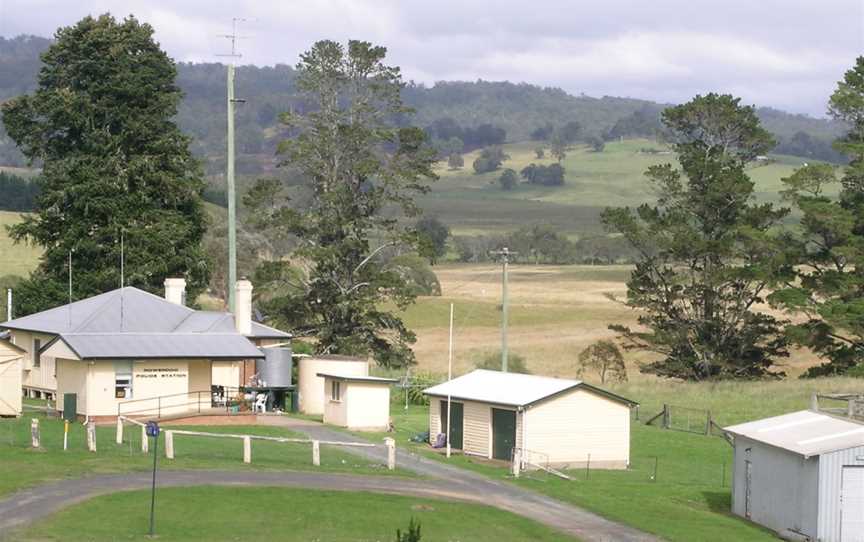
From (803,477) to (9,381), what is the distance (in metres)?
31.0

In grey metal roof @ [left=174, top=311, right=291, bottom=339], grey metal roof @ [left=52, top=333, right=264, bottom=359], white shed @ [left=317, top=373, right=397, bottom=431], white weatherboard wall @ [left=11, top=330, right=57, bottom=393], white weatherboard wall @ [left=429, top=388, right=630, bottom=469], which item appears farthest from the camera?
white weatherboard wall @ [left=11, top=330, right=57, bottom=393]

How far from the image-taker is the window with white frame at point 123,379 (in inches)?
2303

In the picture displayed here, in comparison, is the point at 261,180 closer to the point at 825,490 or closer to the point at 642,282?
the point at 642,282

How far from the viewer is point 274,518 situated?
1532 inches

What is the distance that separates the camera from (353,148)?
A: 83.9m

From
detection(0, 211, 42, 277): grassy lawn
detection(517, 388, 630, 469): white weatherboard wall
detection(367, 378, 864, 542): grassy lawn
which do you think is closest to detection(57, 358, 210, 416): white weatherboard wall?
detection(367, 378, 864, 542): grassy lawn

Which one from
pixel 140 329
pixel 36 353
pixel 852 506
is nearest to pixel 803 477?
pixel 852 506

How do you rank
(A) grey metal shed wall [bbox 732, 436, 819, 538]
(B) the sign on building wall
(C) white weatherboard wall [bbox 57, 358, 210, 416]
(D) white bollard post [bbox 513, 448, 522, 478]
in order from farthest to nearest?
1. (B) the sign on building wall
2. (C) white weatherboard wall [bbox 57, 358, 210, 416]
3. (D) white bollard post [bbox 513, 448, 522, 478]
4. (A) grey metal shed wall [bbox 732, 436, 819, 538]

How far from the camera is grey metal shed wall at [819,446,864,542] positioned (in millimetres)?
40312

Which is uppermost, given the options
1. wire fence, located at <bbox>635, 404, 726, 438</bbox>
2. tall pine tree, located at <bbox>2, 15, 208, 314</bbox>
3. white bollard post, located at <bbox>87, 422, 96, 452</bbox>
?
tall pine tree, located at <bbox>2, 15, 208, 314</bbox>

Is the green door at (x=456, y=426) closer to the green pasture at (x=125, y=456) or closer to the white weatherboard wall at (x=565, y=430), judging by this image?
the white weatherboard wall at (x=565, y=430)

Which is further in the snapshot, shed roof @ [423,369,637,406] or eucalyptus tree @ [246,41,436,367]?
eucalyptus tree @ [246,41,436,367]

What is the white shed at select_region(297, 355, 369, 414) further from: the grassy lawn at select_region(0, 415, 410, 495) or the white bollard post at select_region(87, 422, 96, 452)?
the white bollard post at select_region(87, 422, 96, 452)

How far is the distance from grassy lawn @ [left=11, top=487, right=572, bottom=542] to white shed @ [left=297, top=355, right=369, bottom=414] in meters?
21.6
